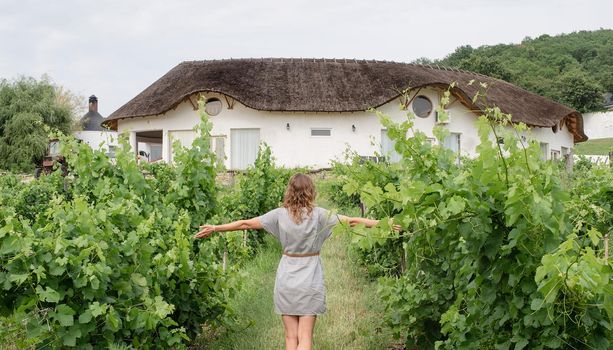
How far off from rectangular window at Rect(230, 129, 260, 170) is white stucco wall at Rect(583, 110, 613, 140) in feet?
120

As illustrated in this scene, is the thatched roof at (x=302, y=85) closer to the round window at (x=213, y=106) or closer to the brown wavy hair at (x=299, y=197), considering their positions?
the round window at (x=213, y=106)

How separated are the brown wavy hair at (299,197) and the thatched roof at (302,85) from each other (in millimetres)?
17709

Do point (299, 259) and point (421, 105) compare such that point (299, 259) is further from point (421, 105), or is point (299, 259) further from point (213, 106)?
point (421, 105)

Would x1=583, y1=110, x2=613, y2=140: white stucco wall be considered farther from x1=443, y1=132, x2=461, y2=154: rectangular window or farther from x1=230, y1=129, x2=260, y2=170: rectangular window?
x1=230, y1=129, x2=260, y2=170: rectangular window

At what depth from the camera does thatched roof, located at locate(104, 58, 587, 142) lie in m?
23.5

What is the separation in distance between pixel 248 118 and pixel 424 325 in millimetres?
19368

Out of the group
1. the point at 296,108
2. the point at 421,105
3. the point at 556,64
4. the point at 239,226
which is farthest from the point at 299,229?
the point at 556,64

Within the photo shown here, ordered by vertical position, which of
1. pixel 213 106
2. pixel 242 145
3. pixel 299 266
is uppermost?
pixel 213 106

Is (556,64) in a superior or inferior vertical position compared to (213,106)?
superior

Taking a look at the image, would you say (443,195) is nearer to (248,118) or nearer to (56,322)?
(56,322)

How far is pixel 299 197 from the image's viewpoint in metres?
4.60

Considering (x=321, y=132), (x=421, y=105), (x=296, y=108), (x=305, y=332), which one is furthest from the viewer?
(x=421, y=105)

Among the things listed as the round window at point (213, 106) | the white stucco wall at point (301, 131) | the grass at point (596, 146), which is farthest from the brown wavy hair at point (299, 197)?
the grass at point (596, 146)

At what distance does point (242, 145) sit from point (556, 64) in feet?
134
